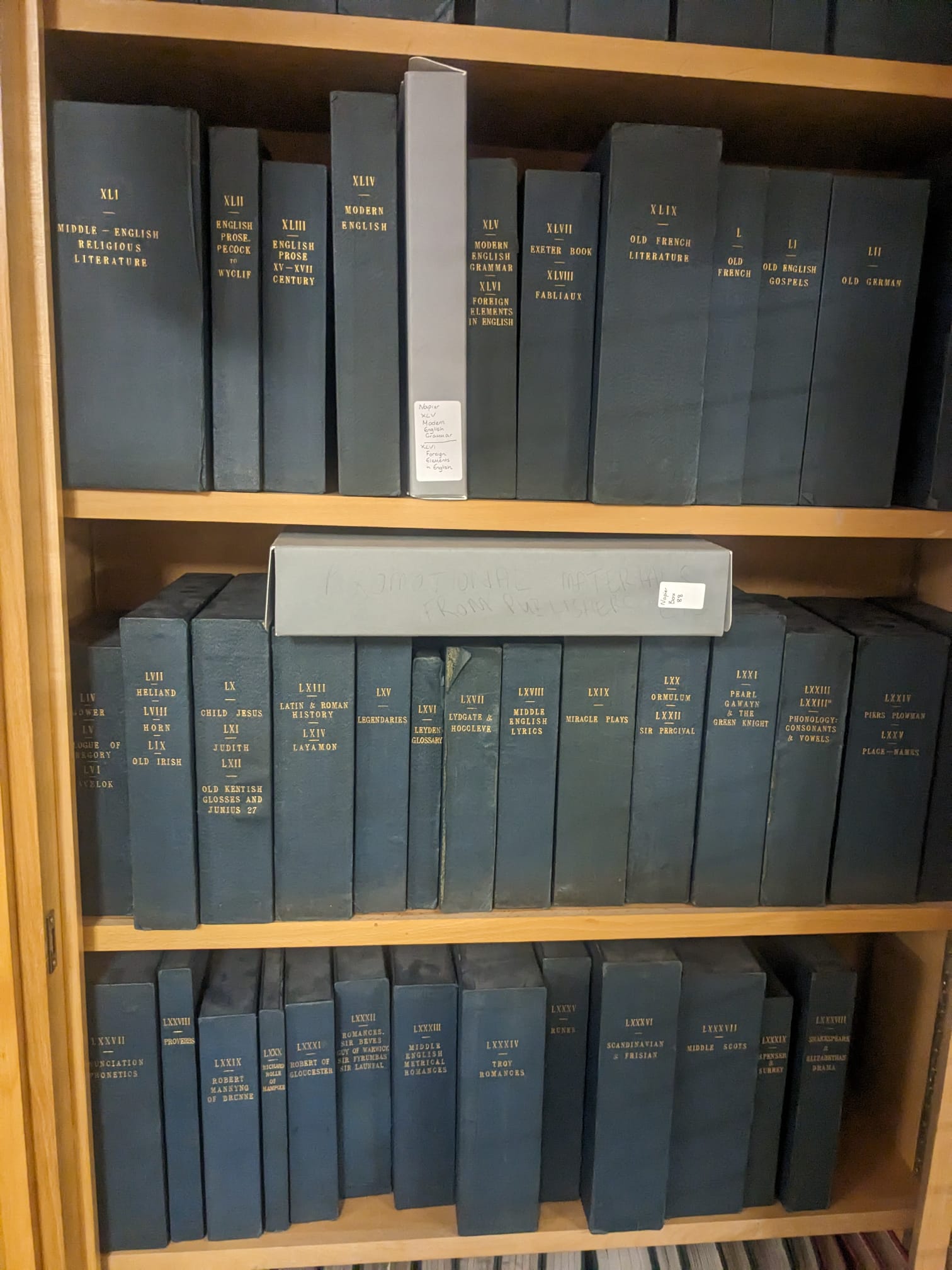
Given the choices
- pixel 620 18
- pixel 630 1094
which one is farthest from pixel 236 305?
pixel 630 1094

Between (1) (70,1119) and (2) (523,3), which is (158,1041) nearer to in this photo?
(1) (70,1119)

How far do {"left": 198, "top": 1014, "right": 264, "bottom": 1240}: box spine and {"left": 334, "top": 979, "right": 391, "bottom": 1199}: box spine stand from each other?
9cm

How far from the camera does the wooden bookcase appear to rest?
2.44ft

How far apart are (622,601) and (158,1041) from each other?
2.18ft

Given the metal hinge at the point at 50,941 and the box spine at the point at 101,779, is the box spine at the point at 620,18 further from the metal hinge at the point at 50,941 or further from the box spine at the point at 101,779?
the metal hinge at the point at 50,941

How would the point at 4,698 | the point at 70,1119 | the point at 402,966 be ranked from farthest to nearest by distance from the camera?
the point at 402,966, the point at 70,1119, the point at 4,698

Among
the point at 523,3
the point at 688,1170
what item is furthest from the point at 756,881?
the point at 523,3

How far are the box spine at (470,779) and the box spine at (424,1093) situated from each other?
12 cm

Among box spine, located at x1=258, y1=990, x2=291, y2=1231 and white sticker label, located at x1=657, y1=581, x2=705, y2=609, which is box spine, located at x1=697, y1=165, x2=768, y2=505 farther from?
box spine, located at x1=258, y1=990, x2=291, y2=1231

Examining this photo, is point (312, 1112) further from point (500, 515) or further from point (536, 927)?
point (500, 515)

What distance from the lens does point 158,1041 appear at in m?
0.93

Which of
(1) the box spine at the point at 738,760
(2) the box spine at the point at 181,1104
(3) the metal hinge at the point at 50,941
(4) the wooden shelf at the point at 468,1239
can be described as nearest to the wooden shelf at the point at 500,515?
(1) the box spine at the point at 738,760

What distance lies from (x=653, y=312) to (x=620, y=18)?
0.84 ft

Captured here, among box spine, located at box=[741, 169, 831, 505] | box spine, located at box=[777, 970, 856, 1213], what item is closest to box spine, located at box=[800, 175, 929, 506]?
box spine, located at box=[741, 169, 831, 505]
